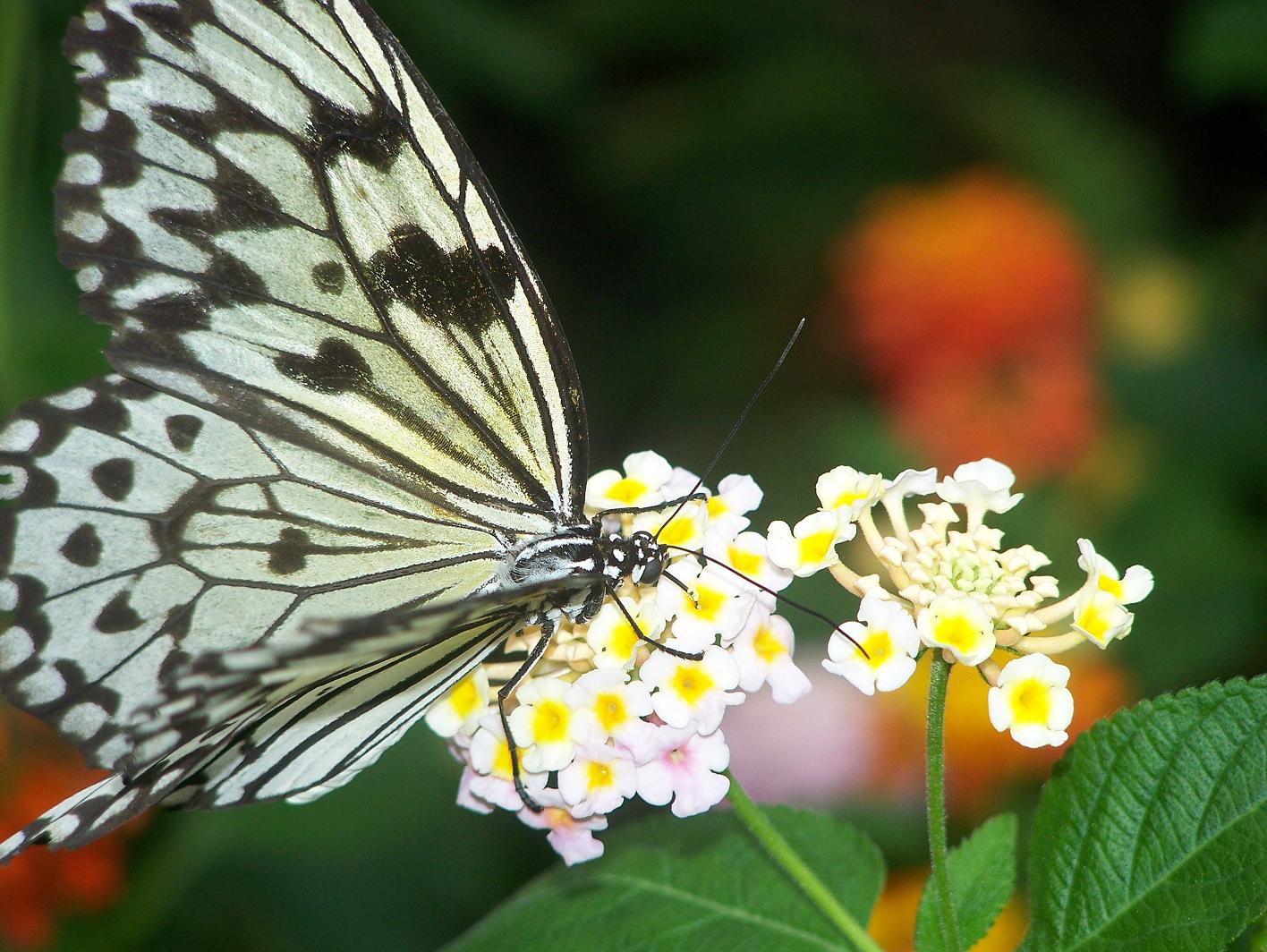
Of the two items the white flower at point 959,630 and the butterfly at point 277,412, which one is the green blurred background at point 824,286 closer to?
the butterfly at point 277,412

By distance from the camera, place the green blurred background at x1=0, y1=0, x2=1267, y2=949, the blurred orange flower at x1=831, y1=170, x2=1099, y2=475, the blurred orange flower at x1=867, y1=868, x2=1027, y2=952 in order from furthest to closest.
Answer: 1. the blurred orange flower at x1=831, y1=170, x2=1099, y2=475
2. the green blurred background at x1=0, y1=0, x2=1267, y2=949
3. the blurred orange flower at x1=867, y1=868, x2=1027, y2=952

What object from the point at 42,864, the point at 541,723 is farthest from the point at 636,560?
the point at 42,864

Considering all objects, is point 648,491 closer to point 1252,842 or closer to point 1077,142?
point 1252,842

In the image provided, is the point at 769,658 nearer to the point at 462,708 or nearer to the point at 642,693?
the point at 642,693

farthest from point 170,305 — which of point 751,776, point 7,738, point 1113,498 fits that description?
point 1113,498

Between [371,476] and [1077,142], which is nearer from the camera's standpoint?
[371,476]

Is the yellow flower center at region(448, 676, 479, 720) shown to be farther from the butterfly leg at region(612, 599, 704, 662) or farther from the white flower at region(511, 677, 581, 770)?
the butterfly leg at region(612, 599, 704, 662)

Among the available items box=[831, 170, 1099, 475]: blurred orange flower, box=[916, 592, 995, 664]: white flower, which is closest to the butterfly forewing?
box=[916, 592, 995, 664]: white flower
